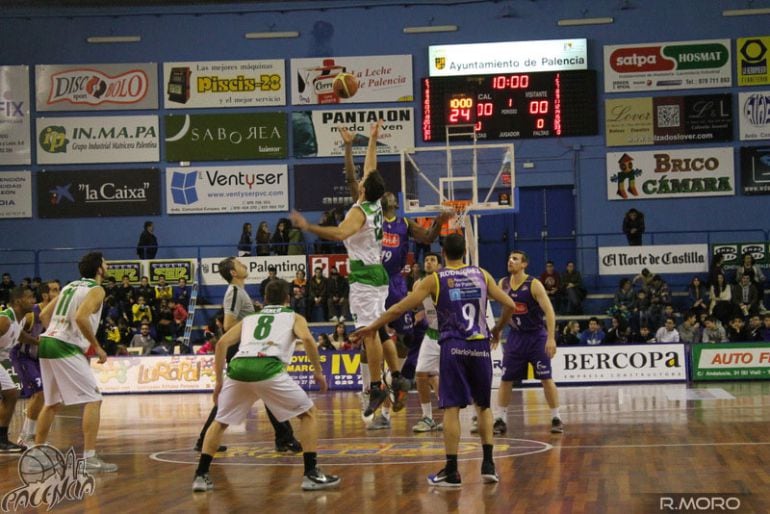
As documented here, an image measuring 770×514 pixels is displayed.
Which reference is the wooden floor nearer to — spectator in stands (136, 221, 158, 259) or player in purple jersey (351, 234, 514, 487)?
player in purple jersey (351, 234, 514, 487)

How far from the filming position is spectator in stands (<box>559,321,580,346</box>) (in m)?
22.9

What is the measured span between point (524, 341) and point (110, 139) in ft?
62.6

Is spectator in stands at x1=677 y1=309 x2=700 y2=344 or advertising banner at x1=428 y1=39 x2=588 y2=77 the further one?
advertising banner at x1=428 y1=39 x2=588 y2=77

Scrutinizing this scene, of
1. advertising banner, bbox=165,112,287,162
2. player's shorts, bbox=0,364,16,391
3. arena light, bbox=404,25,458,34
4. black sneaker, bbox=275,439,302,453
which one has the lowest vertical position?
black sneaker, bbox=275,439,302,453

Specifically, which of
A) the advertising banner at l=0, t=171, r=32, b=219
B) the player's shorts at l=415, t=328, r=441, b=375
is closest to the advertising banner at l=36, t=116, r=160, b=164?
the advertising banner at l=0, t=171, r=32, b=219

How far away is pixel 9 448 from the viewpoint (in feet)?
39.5

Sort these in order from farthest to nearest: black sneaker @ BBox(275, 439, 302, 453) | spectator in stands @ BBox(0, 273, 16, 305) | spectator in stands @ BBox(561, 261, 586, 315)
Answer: spectator in stands @ BBox(0, 273, 16, 305) < spectator in stands @ BBox(561, 261, 586, 315) < black sneaker @ BBox(275, 439, 302, 453)

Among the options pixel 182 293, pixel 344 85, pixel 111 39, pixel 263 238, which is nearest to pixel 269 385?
pixel 344 85

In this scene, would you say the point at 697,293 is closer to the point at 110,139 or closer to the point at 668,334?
the point at 668,334

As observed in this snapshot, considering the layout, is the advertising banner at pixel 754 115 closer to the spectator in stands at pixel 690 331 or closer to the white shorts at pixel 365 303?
the spectator in stands at pixel 690 331

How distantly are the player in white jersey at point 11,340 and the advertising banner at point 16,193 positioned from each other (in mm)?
17905

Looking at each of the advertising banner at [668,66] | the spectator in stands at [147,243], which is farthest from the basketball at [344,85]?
the advertising banner at [668,66]

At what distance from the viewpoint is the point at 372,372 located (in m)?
11.5

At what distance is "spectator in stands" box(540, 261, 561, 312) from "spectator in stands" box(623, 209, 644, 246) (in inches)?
92.2
